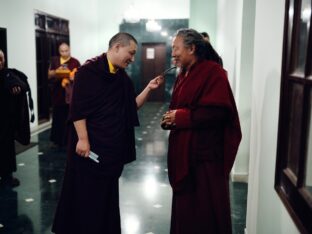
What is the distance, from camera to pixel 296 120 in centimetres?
158

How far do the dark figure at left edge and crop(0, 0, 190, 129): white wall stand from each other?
8.88 ft

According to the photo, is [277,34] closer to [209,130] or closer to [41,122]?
[209,130]

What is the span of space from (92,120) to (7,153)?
7.03ft

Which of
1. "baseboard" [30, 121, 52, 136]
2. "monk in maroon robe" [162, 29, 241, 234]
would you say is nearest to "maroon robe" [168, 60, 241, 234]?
"monk in maroon robe" [162, 29, 241, 234]

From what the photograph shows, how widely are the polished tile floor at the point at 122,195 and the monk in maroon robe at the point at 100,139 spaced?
20.7 inches

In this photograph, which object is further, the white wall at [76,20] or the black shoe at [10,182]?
the white wall at [76,20]

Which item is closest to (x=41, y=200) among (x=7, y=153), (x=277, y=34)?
(x=7, y=153)

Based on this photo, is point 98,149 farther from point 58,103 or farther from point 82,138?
point 58,103

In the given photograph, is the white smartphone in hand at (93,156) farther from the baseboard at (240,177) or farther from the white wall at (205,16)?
the white wall at (205,16)

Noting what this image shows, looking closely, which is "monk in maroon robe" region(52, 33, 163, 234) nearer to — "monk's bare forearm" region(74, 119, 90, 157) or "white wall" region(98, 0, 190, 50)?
"monk's bare forearm" region(74, 119, 90, 157)

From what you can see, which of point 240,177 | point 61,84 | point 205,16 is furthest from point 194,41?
point 205,16

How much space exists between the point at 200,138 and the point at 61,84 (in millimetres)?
4092

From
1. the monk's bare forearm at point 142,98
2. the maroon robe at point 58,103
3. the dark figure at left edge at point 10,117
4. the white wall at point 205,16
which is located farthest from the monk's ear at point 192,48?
the white wall at point 205,16

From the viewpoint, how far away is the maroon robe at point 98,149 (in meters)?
2.51
